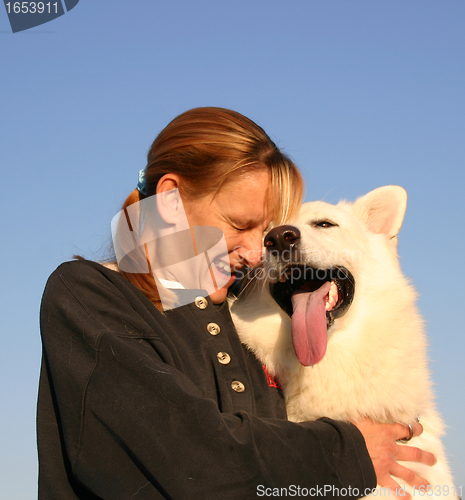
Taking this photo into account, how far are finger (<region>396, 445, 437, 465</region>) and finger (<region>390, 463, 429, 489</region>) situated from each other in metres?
0.06

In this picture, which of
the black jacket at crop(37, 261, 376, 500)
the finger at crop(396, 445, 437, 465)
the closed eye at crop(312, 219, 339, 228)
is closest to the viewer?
the black jacket at crop(37, 261, 376, 500)

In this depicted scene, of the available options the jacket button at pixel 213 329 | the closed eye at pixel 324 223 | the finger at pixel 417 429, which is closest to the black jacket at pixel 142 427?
→ the jacket button at pixel 213 329

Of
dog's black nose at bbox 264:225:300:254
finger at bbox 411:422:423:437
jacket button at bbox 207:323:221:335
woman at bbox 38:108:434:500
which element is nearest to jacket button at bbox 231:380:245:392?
woman at bbox 38:108:434:500

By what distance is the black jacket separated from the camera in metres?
1.81

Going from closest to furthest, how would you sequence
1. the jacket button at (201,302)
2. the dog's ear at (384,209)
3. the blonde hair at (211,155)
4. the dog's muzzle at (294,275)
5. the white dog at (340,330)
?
the jacket button at (201,302), the white dog at (340,330), the blonde hair at (211,155), the dog's muzzle at (294,275), the dog's ear at (384,209)

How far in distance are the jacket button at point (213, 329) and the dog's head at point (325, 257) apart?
1.65 feet

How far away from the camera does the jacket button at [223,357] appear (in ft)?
8.13

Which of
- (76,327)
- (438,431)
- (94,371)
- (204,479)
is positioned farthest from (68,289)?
(438,431)

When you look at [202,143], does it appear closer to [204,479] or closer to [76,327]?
[76,327]

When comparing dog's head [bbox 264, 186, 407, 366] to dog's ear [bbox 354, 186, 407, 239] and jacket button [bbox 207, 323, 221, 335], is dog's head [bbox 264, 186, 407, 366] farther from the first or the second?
jacket button [bbox 207, 323, 221, 335]

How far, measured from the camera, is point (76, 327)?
79.8 inches

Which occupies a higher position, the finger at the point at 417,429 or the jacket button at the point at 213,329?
the jacket button at the point at 213,329

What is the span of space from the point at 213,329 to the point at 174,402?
79 centimetres

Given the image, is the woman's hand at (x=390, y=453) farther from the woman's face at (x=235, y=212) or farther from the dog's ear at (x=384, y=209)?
the dog's ear at (x=384, y=209)
